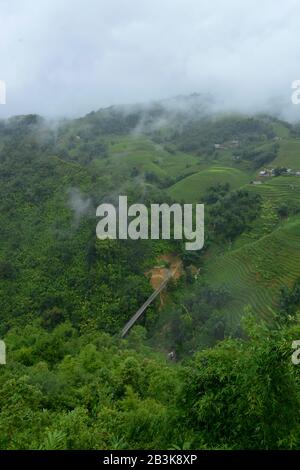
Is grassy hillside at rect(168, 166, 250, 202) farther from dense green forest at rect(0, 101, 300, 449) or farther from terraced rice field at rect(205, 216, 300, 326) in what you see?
terraced rice field at rect(205, 216, 300, 326)

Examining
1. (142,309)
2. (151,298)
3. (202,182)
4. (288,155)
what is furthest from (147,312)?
(288,155)

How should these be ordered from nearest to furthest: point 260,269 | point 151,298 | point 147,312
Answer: point 147,312 < point 151,298 < point 260,269

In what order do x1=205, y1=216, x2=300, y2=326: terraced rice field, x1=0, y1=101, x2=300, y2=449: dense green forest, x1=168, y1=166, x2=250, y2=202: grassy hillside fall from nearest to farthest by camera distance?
x1=0, y1=101, x2=300, y2=449: dense green forest
x1=205, y1=216, x2=300, y2=326: terraced rice field
x1=168, y1=166, x2=250, y2=202: grassy hillside

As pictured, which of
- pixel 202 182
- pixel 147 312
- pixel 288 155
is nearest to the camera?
pixel 147 312

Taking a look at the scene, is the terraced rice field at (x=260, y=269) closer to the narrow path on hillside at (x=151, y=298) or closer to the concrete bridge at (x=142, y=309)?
the narrow path on hillside at (x=151, y=298)

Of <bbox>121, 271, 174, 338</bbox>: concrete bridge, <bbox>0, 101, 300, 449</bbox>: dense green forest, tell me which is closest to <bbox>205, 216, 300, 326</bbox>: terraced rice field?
<bbox>0, 101, 300, 449</bbox>: dense green forest

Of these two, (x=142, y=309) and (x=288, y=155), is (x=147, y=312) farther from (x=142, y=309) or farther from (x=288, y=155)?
(x=288, y=155)

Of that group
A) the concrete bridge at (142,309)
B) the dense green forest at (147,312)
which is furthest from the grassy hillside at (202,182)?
the concrete bridge at (142,309)

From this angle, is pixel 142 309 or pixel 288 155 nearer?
pixel 142 309

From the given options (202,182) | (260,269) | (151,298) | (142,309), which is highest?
(202,182)
